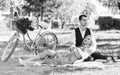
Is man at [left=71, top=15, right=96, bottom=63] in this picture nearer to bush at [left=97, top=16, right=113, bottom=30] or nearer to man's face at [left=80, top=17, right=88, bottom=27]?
man's face at [left=80, top=17, right=88, bottom=27]

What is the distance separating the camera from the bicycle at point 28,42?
7891 mm

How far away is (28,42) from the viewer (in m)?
9.12

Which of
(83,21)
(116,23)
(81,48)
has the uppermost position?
(83,21)

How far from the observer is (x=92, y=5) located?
44094 mm

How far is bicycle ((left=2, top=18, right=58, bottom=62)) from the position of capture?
7.89 meters

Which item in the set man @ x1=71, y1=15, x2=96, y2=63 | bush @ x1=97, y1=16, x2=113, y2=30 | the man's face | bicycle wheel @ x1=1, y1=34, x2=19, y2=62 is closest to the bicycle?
bicycle wheel @ x1=1, y1=34, x2=19, y2=62

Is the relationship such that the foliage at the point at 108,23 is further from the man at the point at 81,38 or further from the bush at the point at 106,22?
the man at the point at 81,38

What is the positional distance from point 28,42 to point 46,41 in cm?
56

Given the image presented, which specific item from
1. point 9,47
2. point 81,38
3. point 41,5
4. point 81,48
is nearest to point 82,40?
point 81,38

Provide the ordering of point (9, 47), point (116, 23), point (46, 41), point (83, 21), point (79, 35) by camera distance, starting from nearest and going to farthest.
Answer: point (83, 21)
point (79, 35)
point (9, 47)
point (46, 41)
point (116, 23)

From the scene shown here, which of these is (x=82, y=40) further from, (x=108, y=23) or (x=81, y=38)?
(x=108, y=23)

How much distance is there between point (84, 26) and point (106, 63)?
3.81ft

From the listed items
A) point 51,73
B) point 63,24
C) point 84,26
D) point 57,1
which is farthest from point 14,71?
point 63,24

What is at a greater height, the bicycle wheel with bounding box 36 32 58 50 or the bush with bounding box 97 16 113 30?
the bicycle wheel with bounding box 36 32 58 50
